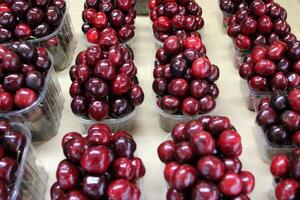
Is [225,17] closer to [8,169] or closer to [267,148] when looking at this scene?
[267,148]

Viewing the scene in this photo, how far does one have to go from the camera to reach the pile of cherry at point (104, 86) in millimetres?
960

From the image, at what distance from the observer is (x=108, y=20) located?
1.28m

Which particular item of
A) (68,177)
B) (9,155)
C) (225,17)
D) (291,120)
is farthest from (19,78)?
(225,17)

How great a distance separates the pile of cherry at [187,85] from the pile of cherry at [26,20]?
1.41 feet

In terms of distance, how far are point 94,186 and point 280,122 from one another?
0.47 m

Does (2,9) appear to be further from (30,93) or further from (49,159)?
(49,159)

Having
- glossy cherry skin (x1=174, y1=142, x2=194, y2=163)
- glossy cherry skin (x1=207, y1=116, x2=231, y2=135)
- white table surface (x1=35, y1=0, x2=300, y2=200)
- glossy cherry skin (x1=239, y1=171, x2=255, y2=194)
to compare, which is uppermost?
glossy cherry skin (x1=207, y1=116, x2=231, y2=135)

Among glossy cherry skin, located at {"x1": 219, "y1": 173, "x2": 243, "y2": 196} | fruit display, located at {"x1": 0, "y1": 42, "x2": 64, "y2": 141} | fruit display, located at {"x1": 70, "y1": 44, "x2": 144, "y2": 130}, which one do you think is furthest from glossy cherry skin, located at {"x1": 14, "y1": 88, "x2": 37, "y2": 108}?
glossy cherry skin, located at {"x1": 219, "y1": 173, "x2": 243, "y2": 196}

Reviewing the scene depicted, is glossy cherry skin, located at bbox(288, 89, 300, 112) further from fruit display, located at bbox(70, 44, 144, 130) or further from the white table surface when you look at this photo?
fruit display, located at bbox(70, 44, 144, 130)

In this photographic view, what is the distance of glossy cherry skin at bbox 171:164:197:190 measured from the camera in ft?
2.37

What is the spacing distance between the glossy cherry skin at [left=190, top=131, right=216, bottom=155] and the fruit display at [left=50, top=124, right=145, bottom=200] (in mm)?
141

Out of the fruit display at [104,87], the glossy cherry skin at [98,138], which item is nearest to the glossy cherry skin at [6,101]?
the fruit display at [104,87]

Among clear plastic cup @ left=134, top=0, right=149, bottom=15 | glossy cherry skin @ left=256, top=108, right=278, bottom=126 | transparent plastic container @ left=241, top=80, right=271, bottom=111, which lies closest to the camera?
glossy cherry skin @ left=256, top=108, right=278, bottom=126

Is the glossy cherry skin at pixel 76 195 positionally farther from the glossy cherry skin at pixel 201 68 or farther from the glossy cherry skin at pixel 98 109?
the glossy cherry skin at pixel 201 68
